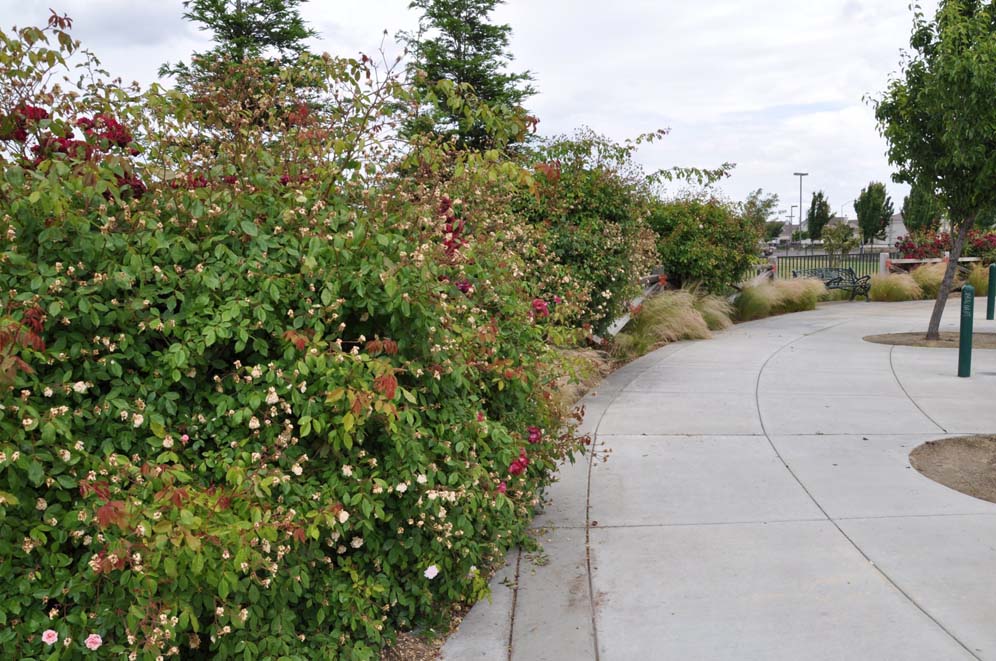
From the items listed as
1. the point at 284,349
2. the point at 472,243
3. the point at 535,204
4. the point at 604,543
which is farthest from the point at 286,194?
the point at 535,204

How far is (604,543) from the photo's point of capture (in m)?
4.95

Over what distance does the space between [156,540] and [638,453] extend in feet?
15.2

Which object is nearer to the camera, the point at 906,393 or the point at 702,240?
the point at 906,393

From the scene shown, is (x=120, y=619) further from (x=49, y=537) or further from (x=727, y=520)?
(x=727, y=520)

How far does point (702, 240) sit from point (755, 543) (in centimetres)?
1172

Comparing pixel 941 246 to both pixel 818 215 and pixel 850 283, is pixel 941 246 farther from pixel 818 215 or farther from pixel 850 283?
pixel 818 215

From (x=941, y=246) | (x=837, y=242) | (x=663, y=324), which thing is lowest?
(x=663, y=324)

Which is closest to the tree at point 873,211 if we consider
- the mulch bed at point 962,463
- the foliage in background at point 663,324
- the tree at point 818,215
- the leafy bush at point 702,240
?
the tree at point 818,215

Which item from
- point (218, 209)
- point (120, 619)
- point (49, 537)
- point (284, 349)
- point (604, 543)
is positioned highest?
point (218, 209)

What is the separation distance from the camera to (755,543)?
488cm

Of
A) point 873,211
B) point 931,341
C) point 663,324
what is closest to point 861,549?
point 663,324

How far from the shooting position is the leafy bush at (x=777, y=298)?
17656mm

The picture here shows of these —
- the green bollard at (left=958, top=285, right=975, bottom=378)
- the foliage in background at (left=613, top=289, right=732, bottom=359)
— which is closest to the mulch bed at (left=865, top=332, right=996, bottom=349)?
the foliage in background at (left=613, top=289, right=732, bottom=359)

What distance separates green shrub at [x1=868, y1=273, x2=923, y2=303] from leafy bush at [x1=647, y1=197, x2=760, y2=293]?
19.7ft
